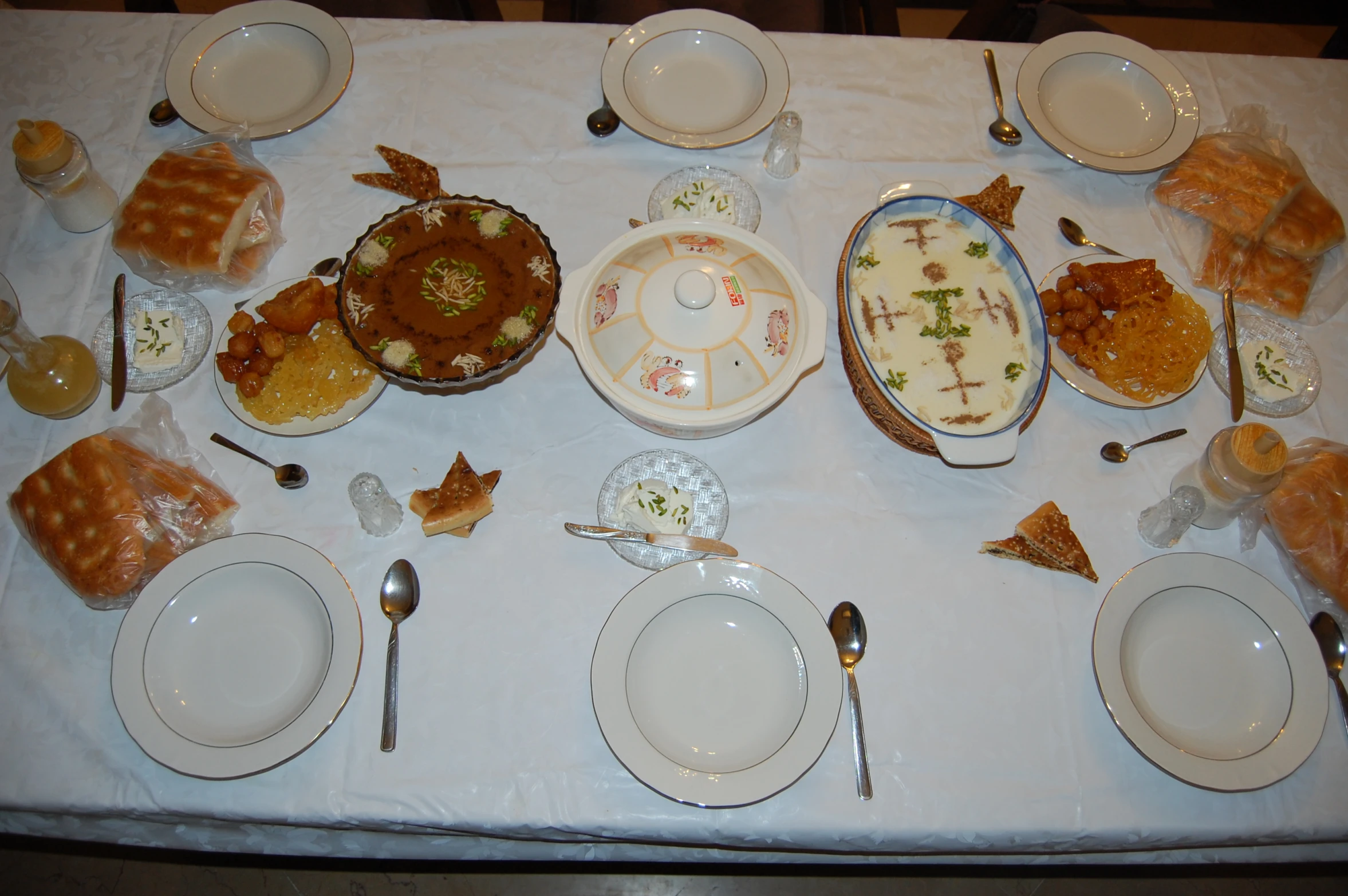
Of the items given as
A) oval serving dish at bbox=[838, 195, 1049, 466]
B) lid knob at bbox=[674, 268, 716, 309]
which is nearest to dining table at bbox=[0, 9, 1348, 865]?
oval serving dish at bbox=[838, 195, 1049, 466]

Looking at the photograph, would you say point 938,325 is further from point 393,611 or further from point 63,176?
point 63,176

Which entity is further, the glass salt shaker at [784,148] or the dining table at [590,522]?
the glass salt shaker at [784,148]

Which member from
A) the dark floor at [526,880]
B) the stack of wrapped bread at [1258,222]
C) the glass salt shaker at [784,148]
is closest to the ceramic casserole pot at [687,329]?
the glass salt shaker at [784,148]

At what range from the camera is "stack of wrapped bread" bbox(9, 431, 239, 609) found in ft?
4.58

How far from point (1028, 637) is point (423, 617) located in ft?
4.00

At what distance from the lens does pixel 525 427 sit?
5.40 ft

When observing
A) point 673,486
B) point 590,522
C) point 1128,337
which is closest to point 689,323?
point 673,486

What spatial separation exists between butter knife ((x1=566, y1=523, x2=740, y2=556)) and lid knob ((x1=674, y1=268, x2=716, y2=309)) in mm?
454

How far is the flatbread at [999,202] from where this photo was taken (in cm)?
183

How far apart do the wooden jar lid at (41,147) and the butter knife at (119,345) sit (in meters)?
0.27

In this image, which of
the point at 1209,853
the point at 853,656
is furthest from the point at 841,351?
the point at 1209,853

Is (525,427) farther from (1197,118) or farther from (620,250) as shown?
(1197,118)

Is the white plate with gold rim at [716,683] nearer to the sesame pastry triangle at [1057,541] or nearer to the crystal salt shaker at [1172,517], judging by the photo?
the sesame pastry triangle at [1057,541]

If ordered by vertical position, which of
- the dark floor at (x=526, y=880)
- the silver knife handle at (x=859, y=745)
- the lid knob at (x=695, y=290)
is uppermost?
the lid knob at (x=695, y=290)
